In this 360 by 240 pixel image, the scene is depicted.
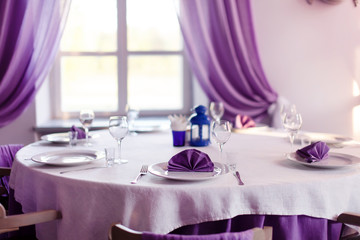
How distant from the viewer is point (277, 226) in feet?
5.12

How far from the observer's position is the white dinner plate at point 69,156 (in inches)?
70.6

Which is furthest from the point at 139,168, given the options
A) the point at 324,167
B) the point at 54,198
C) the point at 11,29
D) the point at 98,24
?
the point at 98,24

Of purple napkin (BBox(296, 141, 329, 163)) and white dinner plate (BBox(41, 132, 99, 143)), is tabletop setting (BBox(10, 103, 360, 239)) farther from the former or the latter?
white dinner plate (BBox(41, 132, 99, 143))

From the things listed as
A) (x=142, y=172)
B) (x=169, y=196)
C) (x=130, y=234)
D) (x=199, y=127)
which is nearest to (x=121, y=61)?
(x=199, y=127)

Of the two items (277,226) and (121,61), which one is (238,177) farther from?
(121,61)

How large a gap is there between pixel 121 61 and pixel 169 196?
277cm

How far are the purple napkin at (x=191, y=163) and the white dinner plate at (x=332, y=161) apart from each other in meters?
0.40

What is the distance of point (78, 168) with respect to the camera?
1.71m

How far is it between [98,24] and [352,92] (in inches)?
99.0

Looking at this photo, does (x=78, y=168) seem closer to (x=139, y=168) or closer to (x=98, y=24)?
(x=139, y=168)

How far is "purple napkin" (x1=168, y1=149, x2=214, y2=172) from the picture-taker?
1594mm

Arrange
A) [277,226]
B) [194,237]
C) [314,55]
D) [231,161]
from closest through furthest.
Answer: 1. [194,237]
2. [277,226]
3. [231,161]
4. [314,55]

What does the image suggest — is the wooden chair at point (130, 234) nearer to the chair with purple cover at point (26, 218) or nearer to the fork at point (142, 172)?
the fork at point (142, 172)

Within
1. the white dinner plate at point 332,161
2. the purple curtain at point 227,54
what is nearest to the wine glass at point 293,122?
the white dinner plate at point 332,161
